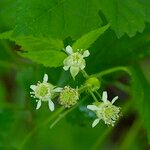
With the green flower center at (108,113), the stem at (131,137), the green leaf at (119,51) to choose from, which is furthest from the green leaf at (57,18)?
the stem at (131,137)

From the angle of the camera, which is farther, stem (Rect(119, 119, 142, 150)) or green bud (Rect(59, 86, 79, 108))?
stem (Rect(119, 119, 142, 150))

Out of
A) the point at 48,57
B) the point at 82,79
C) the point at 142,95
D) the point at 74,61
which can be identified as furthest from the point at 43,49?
the point at 142,95

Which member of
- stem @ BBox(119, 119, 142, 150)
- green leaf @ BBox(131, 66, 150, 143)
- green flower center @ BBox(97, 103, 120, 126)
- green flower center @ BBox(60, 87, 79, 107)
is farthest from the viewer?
stem @ BBox(119, 119, 142, 150)

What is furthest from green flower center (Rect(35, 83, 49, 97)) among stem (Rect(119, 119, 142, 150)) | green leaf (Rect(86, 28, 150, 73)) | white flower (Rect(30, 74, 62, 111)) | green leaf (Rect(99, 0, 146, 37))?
stem (Rect(119, 119, 142, 150))

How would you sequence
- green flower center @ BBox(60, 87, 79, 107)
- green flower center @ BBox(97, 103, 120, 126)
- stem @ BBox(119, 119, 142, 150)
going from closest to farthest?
green flower center @ BBox(60, 87, 79, 107) → green flower center @ BBox(97, 103, 120, 126) → stem @ BBox(119, 119, 142, 150)

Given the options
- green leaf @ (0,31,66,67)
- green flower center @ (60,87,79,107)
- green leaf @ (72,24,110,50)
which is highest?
green leaf @ (0,31,66,67)

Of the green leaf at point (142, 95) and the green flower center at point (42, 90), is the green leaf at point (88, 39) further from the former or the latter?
the green leaf at point (142, 95)

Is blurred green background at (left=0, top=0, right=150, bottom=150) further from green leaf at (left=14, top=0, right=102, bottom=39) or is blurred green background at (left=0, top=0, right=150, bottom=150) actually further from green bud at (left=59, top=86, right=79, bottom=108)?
green bud at (left=59, top=86, right=79, bottom=108)

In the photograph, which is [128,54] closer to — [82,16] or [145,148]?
[82,16]
